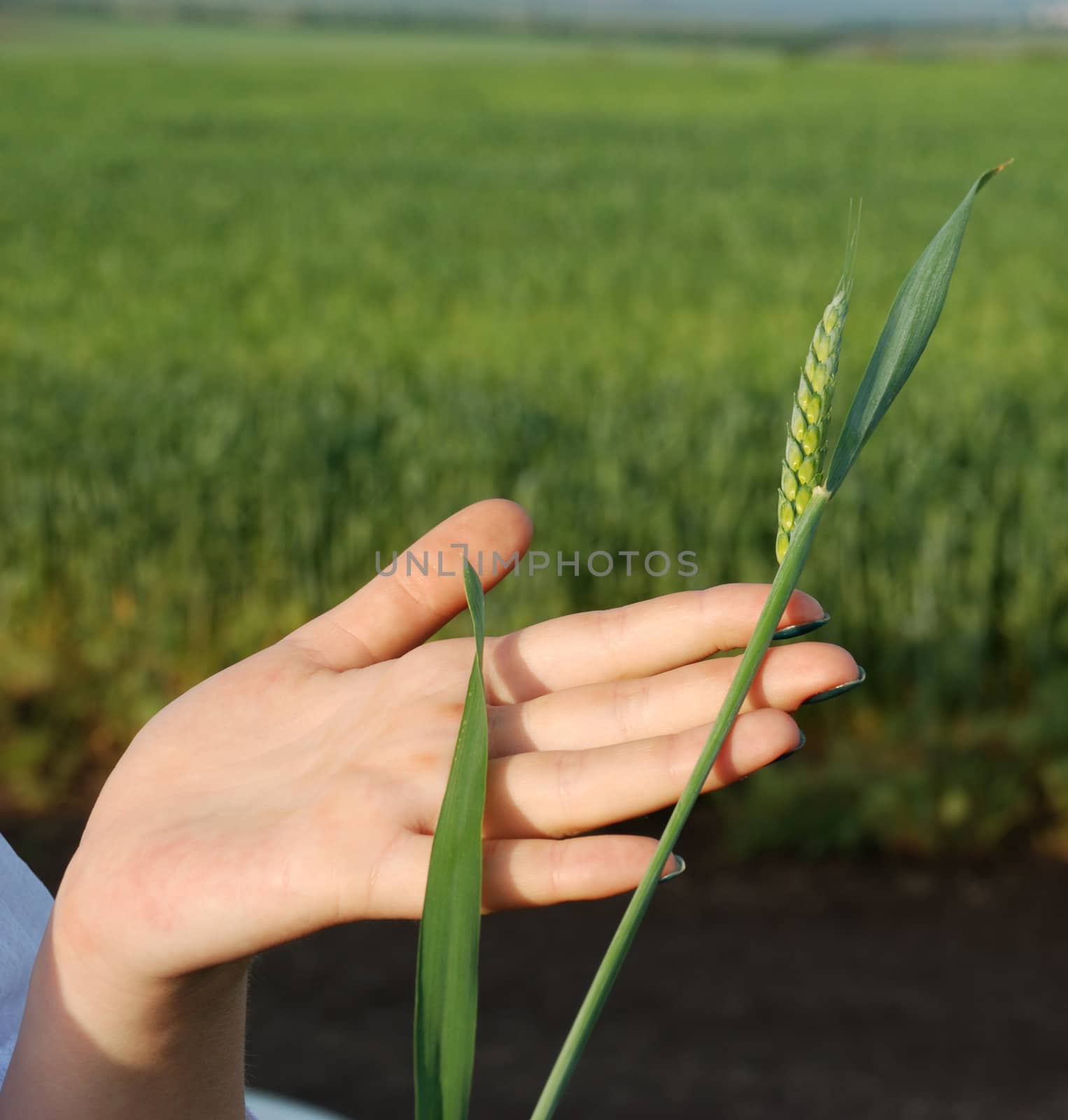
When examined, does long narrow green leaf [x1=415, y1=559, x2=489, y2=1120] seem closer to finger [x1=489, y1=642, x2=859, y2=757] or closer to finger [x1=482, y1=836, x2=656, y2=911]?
finger [x1=482, y1=836, x2=656, y2=911]

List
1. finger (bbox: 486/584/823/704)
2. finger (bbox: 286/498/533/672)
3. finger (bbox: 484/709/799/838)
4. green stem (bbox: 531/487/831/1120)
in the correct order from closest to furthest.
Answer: green stem (bbox: 531/487/831/1120) → finger (bbox: 484/709/799/838) → finger (bbox: 486/584/823/704) → finger (bbox: 286/498/533/672)

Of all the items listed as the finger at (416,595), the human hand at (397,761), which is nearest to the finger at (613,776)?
the human hand at (397,761)

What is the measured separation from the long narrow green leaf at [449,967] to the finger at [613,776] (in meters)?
0.14

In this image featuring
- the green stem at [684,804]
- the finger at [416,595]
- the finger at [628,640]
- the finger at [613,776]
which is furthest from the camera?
the finger at [416,595]

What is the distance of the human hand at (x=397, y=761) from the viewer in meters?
0.91

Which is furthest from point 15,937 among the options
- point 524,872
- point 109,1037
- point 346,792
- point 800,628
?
point 800,628

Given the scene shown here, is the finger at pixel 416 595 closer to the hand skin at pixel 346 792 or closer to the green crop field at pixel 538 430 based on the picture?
the hand skin at pixel 346 792

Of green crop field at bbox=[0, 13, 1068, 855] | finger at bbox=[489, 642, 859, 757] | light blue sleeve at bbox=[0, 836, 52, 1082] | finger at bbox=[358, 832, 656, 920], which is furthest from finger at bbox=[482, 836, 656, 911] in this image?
green crop field at bbox=[0, 13, 1068, 855]

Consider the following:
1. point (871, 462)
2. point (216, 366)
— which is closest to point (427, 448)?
point (871, 462)

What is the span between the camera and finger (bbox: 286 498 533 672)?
1.20 metres

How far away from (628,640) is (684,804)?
340 mm

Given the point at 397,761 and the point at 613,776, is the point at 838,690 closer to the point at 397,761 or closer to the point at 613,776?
the point at 613,776

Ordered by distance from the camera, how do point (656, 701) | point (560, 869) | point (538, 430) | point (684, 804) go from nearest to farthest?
point (684, 804), point (560, 869), point (656, 701), point (538, 430)

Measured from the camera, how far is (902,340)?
0.82 m
